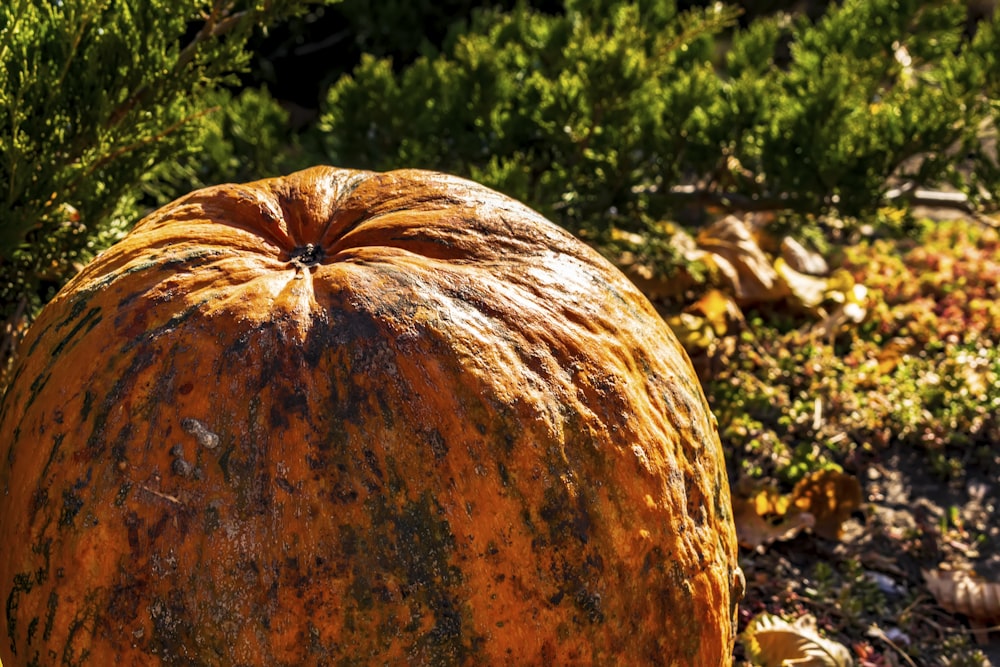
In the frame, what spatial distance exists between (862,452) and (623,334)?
7.59ft

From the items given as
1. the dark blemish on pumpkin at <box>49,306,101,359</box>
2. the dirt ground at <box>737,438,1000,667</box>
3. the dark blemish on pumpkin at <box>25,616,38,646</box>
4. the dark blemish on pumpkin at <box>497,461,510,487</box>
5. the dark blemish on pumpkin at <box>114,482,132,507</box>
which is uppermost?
the dark blemish on pumpkin at <box>49,306,101,359</box>

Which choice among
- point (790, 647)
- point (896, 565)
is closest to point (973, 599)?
point (896, 565)

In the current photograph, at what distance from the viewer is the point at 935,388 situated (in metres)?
4.47

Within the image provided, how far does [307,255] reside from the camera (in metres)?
2.38

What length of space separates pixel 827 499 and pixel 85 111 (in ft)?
9.67

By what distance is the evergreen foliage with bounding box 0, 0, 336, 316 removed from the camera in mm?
3023

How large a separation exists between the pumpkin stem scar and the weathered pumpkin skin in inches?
0.8

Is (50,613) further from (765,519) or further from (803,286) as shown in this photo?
(803,286)

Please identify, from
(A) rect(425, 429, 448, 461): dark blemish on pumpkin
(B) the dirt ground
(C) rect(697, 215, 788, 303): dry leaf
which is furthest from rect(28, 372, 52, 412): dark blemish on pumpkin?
(C) rect(697, 215, 788, 303): dry leaf

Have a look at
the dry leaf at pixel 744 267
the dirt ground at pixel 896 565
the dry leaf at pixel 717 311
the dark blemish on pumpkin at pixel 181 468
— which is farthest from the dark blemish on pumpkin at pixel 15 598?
the dry leaf at pixel 744 267

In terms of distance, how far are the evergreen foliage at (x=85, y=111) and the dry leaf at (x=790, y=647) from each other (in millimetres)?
2503

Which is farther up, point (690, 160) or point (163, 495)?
point (690, 160)

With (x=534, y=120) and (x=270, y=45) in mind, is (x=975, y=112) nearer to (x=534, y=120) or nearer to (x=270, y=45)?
(x=534, y=120)

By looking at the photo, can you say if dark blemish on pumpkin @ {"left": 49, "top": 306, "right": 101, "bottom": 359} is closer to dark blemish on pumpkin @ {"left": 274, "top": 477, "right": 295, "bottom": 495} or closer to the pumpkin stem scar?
the pumpkin stem scar
